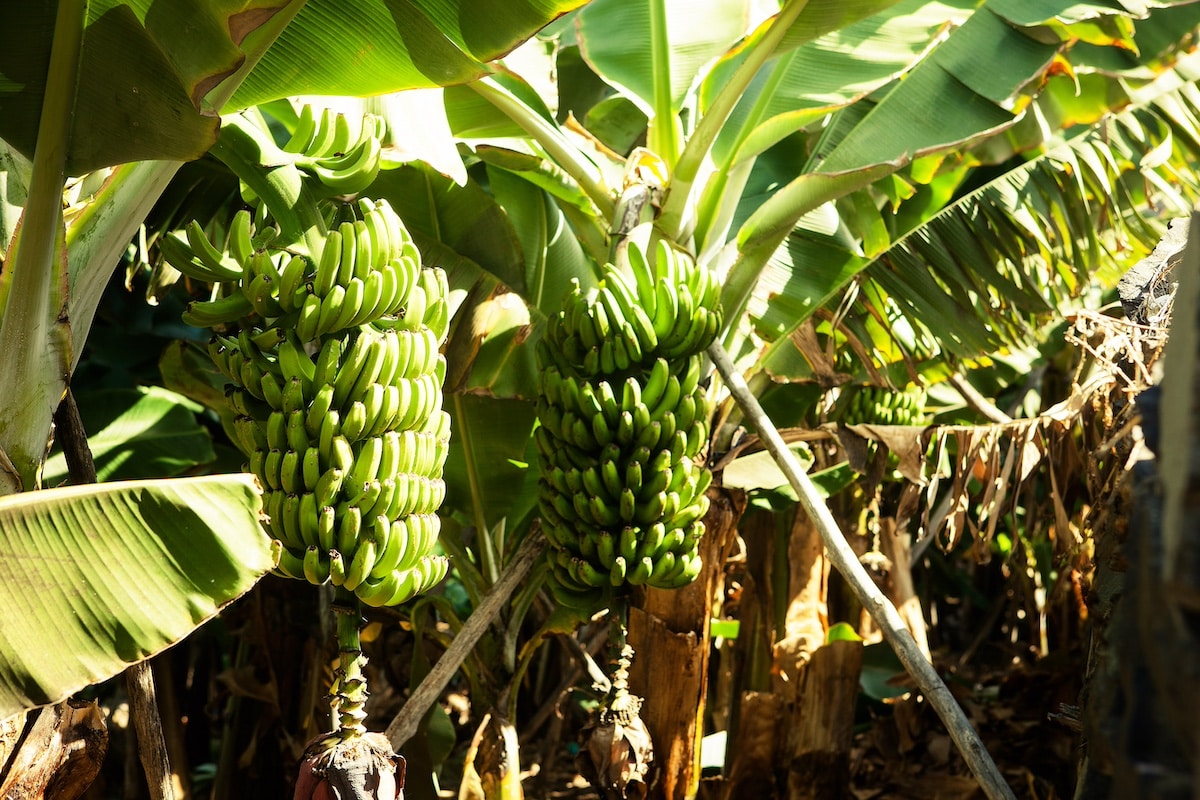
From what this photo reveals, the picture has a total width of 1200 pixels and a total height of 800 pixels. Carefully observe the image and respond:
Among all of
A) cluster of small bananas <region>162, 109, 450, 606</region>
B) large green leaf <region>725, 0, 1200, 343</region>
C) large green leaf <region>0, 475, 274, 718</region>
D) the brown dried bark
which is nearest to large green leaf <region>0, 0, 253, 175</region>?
cluster of small bananas <region>162, 109, 450, 606</region>

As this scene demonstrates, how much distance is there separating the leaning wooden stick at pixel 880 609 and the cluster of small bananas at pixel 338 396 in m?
0.86

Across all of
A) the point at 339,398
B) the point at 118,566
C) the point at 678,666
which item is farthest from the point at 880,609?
the point at 118,566

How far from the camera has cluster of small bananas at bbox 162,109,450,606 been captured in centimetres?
155

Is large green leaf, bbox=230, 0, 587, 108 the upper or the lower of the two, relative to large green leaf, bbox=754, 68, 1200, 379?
lower

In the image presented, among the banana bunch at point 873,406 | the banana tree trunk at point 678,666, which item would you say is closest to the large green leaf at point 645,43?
the banana tree trunk at point 678,666

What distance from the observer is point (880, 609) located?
2035mm

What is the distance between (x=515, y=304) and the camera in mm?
2443

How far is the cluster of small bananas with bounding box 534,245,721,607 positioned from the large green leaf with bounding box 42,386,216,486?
1.53 metres

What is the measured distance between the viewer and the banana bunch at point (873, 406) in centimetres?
372

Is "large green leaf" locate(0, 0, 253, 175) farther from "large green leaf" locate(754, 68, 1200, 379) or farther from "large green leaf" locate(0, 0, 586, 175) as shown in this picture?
"large green leaf" locate(754, 68, 1200, 379)

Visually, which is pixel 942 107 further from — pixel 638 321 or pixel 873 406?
pixel 873 406

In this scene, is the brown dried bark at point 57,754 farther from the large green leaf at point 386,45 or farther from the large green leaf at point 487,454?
the large green leaf at point 386,45

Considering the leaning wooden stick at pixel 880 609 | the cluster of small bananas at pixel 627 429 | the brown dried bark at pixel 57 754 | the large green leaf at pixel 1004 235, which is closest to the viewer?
the brown dried bark at pixel 57 754

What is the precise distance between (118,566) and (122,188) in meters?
0.80
